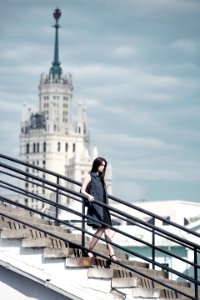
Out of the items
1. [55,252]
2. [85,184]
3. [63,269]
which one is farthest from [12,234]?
[85,184]

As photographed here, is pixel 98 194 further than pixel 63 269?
Yes

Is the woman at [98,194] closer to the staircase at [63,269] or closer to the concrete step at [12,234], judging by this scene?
the staircase at [63,269]

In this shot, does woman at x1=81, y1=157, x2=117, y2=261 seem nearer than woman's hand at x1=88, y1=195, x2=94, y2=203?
No


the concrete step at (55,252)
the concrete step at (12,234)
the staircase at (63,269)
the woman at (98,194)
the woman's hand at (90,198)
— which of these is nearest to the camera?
the staircase at (63,269)

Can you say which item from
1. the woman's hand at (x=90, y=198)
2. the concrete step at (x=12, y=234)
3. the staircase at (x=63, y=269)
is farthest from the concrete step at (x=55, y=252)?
the woman's hand at (x=90, y=198)

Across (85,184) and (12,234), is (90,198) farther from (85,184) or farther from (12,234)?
(12,234)

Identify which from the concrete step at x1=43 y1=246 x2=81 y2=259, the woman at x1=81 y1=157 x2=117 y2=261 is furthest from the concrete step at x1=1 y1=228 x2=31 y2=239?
the woman at x1=81 y1=157 x2=117 y2=261

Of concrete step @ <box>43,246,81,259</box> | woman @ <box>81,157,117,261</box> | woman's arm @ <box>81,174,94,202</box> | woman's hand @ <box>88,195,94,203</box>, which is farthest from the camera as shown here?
woman @ <box>81,157,117,261</box>

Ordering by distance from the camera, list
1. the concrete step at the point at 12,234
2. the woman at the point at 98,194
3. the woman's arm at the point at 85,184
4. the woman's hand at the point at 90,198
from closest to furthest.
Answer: the concrete step at the point at 12,234, the woman's hand at the point at 90,198, the woman's arm at the point at 85,184, the woman at the point at 98,194

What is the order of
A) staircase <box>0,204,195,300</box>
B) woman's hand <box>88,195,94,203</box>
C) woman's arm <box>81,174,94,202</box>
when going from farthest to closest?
1. woman's arm <box>81,174,94,202</box>
2. woman's hand <box>88,195,94,203</box>
3. staircase <box>0,204,195,300</box>

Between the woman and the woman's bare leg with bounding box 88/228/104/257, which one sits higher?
the woman

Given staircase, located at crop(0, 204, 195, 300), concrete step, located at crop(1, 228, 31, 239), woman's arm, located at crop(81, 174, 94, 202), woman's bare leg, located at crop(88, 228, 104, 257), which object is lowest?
staircase, located at crop(0, 204, 195, 300)

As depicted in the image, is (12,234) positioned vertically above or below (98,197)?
below

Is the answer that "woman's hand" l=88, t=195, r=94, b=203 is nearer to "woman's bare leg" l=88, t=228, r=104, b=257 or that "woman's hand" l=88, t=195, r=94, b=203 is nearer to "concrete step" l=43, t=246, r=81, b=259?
"woman's bare leg" l=88, t=228, r=104, b=257
